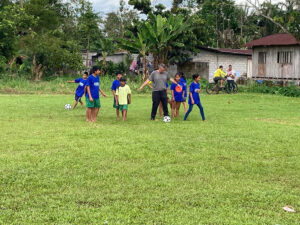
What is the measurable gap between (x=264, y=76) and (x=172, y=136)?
20.1 meters

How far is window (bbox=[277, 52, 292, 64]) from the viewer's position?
25.6 meters

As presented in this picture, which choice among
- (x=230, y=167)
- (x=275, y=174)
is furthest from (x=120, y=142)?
(x=275, y=174)

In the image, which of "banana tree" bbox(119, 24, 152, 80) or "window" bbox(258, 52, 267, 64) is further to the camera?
"window" bbox(258, 52, 267, 64)

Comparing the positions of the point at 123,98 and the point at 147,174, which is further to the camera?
the point at 123,98

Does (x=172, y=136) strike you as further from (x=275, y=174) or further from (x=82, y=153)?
(x=275, y=174)

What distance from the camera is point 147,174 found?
5.50 meters

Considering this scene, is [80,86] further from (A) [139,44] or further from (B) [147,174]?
(A) [139,44]

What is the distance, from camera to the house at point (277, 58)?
2520 cm

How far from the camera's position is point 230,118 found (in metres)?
12.1

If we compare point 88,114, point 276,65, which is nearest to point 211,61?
point 276,65

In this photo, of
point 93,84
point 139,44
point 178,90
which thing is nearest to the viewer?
point 93,84

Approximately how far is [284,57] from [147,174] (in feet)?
74.5

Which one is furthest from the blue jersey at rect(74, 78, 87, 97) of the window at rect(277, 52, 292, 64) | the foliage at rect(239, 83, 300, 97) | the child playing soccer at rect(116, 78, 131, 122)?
the window at rect(277, 52, 292, 64)

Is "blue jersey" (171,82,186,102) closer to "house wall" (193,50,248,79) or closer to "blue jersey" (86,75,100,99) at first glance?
"blue jersey" (86,75,100,99)
